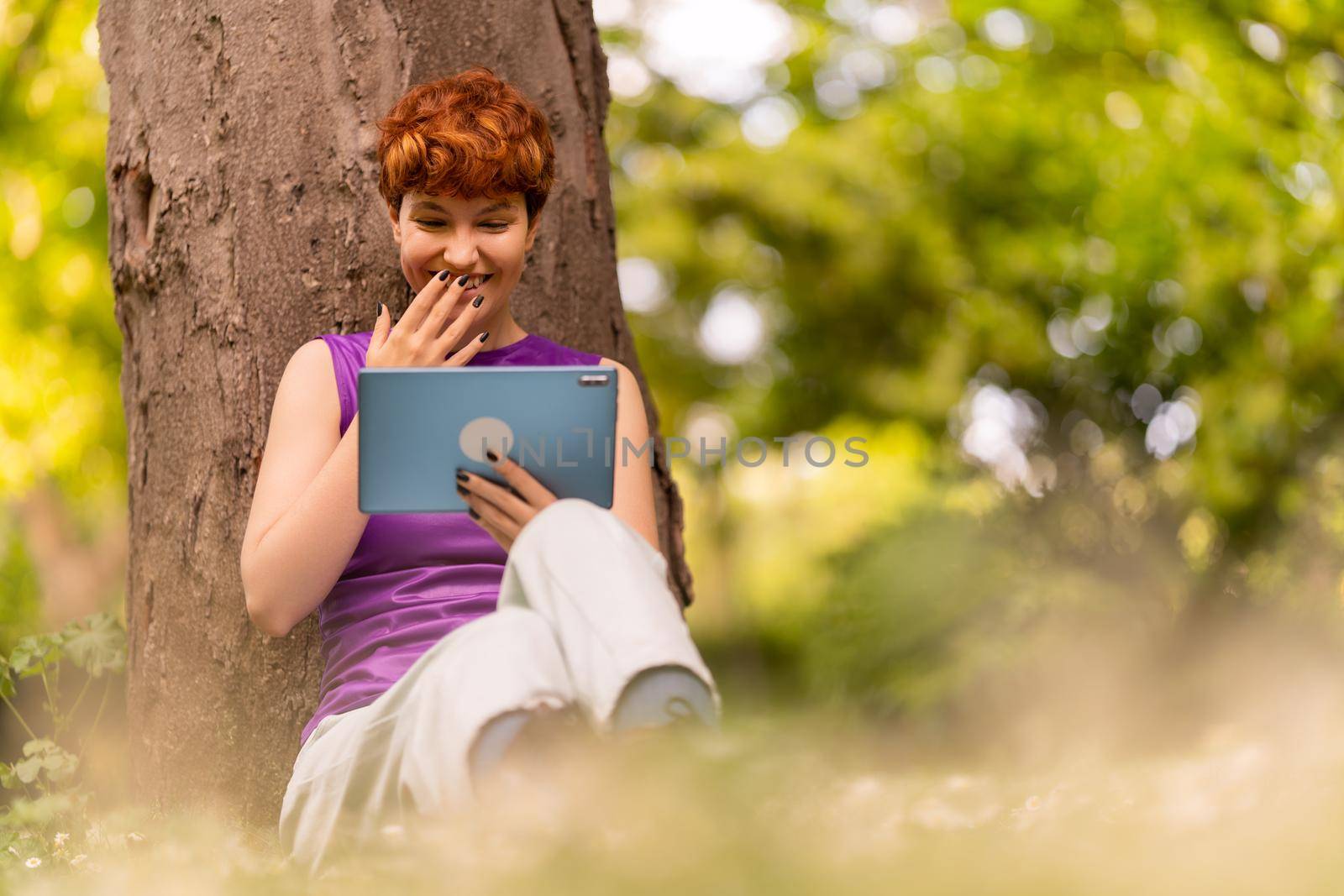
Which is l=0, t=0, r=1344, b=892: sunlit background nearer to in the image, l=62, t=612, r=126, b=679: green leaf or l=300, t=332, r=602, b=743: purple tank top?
l=62, t=612, r=126, b=679: green leaf

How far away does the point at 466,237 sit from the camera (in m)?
2.85

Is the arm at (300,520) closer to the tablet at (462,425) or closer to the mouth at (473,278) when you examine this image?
the tablet at (462,425)

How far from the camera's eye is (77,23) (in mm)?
8945

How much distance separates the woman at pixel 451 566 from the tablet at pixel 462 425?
5 centimetres

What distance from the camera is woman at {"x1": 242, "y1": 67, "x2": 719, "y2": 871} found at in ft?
6.84

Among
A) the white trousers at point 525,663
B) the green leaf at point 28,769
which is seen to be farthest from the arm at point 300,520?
the green leaf at point 28,769

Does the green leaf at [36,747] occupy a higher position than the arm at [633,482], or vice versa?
the arm at [633,482]

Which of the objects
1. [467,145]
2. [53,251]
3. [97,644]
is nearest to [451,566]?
[467,145]

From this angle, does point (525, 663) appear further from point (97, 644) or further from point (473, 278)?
point (97, 644)

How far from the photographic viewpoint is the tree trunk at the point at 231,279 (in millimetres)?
3436

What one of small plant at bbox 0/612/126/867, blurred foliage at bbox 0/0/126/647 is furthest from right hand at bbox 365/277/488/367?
blurred foliage at bbox 0/0/126/647

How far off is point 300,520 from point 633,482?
0.68 m

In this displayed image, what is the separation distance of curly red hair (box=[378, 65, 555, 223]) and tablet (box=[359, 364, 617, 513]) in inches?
20.1

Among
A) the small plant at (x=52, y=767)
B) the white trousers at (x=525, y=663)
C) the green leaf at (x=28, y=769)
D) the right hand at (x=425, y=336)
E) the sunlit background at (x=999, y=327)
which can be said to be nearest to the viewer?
the white trousers at (x=525, y=663)
